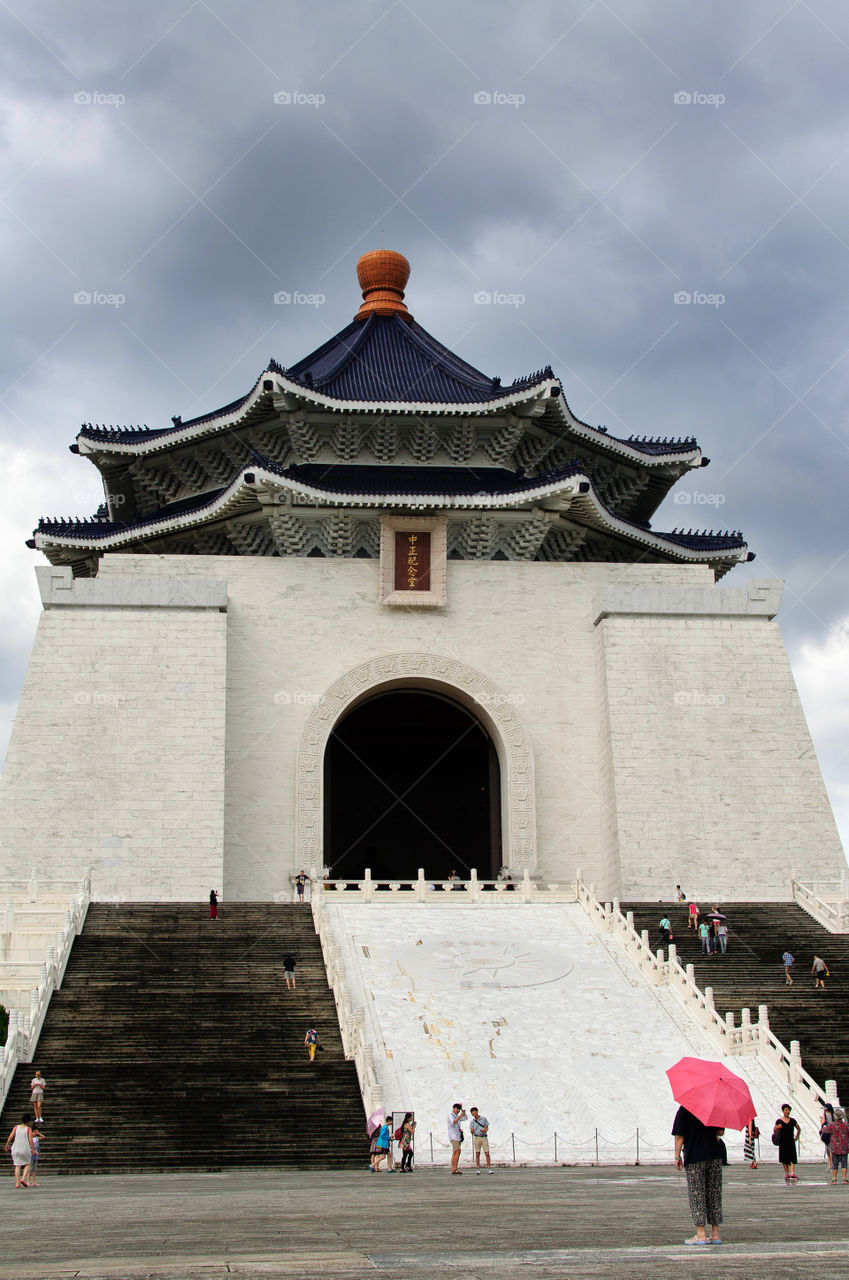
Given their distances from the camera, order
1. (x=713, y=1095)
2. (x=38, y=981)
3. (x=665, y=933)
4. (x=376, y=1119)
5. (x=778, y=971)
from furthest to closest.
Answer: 1. (x=665, y=933)
2. (x=778, y=971)
3. (x=38, y=981)
4. (x=376, y=1119)
5. (x=713, y=1095)

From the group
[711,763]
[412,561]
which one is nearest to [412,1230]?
[711,763]

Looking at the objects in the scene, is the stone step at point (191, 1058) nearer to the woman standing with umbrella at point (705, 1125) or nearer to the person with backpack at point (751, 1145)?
the person with backpack at point (751, 1145)

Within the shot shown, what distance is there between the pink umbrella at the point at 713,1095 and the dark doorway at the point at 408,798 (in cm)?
2901

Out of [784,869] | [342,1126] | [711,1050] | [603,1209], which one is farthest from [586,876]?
[603,1209]

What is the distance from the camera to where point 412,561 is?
29250 mm

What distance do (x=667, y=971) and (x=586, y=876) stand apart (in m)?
7.93

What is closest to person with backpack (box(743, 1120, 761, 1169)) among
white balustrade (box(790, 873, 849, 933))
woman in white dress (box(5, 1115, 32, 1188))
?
woman in white dress (box(5, 1115, 32, 1188))

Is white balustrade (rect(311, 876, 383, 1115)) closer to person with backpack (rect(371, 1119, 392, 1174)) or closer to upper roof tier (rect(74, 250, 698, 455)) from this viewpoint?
person with backpack (rect(371, 1119, 392, 1174))

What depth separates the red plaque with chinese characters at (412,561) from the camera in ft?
95.6

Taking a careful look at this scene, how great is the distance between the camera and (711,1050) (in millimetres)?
17844

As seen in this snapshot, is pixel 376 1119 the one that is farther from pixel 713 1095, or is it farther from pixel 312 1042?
pixel 713 1095

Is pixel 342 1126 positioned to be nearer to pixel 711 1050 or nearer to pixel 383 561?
pixel 711 1050

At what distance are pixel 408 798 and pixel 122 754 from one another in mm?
→ 14239

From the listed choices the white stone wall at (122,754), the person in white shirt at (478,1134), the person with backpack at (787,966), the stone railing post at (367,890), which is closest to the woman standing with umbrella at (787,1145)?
the person in white shirt at (478,1134)
